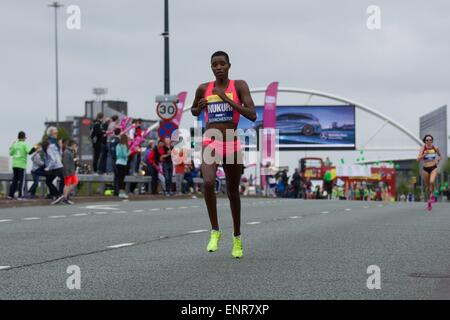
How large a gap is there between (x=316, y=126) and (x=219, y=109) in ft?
352

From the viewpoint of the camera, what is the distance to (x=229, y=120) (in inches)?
425

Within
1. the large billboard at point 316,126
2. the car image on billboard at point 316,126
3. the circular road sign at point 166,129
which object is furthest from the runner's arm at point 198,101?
the large billboard at point 316,126

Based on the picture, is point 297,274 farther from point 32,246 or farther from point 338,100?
point 338,100

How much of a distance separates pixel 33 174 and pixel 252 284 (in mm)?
19876

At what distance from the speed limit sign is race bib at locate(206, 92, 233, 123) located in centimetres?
2170

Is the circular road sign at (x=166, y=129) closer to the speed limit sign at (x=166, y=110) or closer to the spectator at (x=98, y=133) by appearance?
the speed limit sign at (x=166, y=110)

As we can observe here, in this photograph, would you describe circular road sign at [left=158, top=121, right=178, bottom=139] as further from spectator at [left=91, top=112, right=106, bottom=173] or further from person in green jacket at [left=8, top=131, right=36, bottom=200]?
person in green jacket at [left=8, top=131, right=36, bottom=200]

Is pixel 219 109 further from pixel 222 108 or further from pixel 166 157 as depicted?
pixel 166 157

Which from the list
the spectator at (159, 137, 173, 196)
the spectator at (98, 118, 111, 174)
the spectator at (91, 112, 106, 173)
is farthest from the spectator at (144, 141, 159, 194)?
the spectator at (91, 112, 106, 173)

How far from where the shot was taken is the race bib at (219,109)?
35.3ft

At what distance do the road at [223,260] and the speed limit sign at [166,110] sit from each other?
544 inches

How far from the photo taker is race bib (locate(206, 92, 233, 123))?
1077 centimetres

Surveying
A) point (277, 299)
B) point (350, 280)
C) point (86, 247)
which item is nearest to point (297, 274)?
point (350, 280)

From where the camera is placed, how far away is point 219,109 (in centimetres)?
1078
